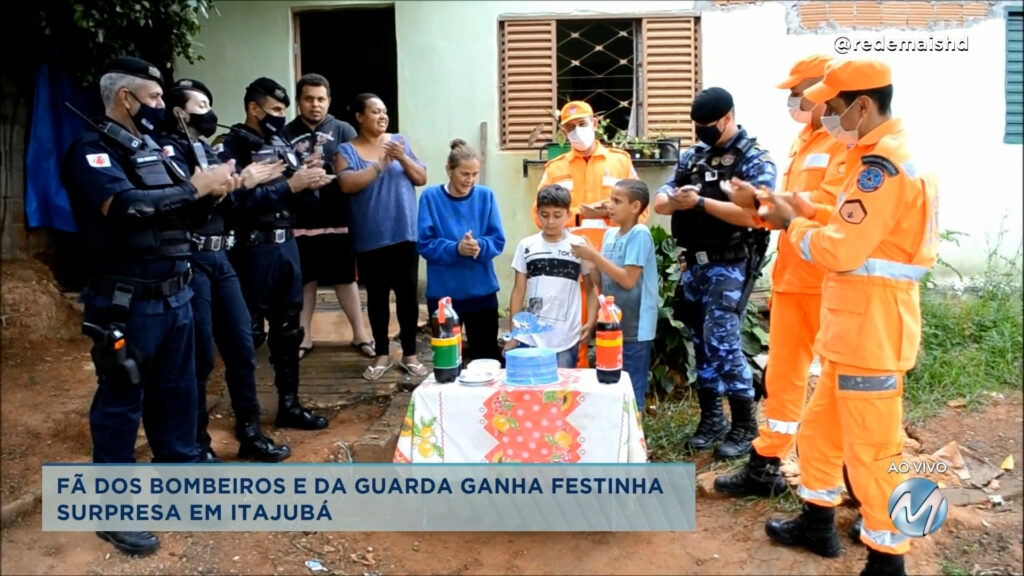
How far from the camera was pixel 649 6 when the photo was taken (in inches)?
256

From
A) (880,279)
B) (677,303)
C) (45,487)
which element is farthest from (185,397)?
(880,279)

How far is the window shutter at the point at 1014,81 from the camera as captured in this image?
641 centimetres

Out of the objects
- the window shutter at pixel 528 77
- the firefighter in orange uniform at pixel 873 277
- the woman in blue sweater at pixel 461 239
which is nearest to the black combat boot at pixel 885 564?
the firefighter in orange uniform at pixel 873 277

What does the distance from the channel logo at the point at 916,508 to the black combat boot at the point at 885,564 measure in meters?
0.10

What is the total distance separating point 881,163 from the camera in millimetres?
2600

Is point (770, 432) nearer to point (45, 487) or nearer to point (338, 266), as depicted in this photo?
point (338, 266)

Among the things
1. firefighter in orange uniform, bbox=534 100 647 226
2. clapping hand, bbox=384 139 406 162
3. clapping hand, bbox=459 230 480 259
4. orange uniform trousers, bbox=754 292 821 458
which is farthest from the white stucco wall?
orange uniform trousers, bbox=754 292 821 458

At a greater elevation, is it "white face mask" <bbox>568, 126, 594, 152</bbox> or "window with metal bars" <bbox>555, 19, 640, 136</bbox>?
"window with metal bars" <bbox>555, 19, 640, 136</bbox>

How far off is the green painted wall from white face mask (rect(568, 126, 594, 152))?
2.01 meters

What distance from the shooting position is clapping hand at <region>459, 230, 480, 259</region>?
4.05 metres

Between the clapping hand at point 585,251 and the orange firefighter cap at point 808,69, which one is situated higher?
the orange firefighter cap at point 808,69

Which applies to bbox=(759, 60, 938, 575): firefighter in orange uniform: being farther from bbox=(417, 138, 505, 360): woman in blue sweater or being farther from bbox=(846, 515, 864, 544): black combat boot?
bbox=(417, 138, 505, 360): woman in blue sweater

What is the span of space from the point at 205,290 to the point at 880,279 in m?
3.02

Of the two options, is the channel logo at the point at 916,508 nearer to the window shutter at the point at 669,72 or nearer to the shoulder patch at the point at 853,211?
the shoulder patch at the point at 853,211
